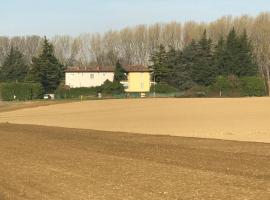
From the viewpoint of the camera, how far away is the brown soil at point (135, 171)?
39.3ft

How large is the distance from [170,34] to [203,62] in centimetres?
5519

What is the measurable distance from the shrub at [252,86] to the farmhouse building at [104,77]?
79.0 feet

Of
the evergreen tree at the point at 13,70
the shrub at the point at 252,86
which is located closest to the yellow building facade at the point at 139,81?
the shrub at the point at 252,86

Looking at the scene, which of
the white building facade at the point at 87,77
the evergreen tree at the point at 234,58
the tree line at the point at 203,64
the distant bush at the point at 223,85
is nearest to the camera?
the distant bush at the point at 223,85

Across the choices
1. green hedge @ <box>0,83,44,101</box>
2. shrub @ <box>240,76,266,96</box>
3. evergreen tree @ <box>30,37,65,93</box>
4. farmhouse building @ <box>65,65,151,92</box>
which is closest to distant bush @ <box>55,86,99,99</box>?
evergreen tree @ <box>30,37,65,93</box>

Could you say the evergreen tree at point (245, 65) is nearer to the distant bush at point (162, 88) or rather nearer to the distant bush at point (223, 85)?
the distant bush at point (223, 85)

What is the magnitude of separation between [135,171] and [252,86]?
89478 millimetres

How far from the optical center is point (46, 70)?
107875mm

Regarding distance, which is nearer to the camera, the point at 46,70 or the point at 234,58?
the point at 46,70

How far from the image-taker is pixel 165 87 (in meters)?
106

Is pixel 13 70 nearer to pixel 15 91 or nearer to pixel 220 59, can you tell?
pixel 15 91

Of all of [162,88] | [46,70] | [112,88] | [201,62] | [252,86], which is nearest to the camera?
[252,86]

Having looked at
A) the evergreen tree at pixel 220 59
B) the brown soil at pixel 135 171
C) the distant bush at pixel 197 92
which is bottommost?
the brown soil at pixel 135 171

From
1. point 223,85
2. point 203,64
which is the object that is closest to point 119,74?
point 203,64
